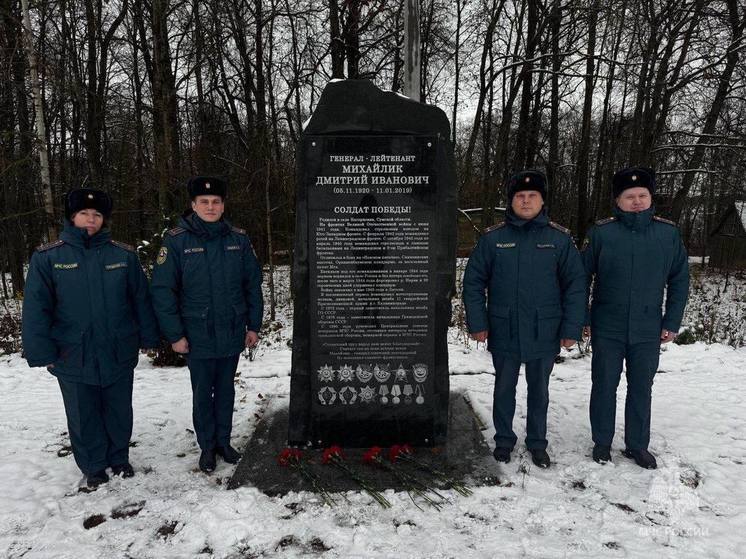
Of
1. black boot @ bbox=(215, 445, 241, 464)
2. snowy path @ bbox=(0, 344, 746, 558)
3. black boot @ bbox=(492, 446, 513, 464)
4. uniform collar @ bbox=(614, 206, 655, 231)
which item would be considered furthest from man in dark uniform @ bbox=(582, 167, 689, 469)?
black boot @ bbox=(215, 445, 241, 464)

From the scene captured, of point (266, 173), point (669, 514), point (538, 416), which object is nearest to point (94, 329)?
point (538, 416)

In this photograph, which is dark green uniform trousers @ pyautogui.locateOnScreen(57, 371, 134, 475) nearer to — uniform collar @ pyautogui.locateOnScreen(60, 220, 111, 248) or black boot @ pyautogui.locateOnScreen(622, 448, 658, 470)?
uniform collar @ pyautogui.locateOnScreen(60, 220, 111, 248)

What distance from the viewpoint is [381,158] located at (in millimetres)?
3447

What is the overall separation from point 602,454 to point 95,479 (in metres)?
3.58

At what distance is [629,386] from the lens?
3.54 meters

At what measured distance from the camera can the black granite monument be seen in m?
3.44

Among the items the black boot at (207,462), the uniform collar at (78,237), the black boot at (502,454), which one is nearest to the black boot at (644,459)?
the black boot at (502,454)

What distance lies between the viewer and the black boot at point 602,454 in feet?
11.5

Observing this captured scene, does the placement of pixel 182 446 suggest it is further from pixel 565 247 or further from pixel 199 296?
pixel 565 247

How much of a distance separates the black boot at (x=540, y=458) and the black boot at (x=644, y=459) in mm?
627

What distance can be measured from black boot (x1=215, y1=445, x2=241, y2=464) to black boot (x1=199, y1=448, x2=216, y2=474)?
0.09m

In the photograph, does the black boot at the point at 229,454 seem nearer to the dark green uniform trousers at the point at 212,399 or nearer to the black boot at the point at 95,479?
the dark green uniform trousers at the point at 212,399

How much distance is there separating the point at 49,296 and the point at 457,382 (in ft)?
13.4

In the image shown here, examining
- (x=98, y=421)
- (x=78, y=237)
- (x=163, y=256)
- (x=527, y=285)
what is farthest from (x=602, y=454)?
(x=78, y=237)
